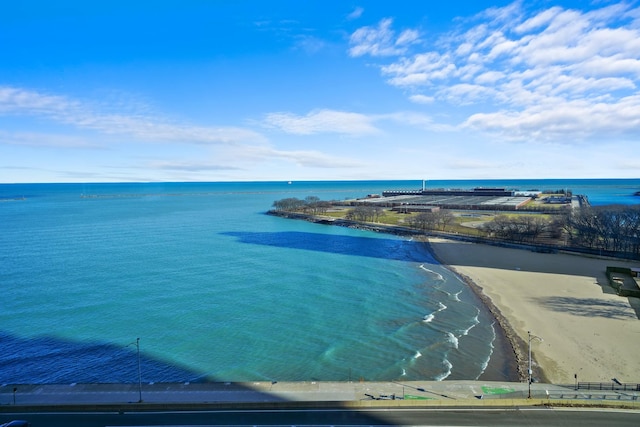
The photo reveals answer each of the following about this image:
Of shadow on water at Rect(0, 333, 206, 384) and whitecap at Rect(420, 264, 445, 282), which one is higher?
whitecap at Rect(420, 264, 445, 282)

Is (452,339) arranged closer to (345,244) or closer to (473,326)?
(473,326)

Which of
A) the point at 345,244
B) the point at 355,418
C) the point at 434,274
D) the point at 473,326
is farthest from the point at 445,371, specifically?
the point at 345,244

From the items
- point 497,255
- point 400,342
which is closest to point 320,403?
point 400,342

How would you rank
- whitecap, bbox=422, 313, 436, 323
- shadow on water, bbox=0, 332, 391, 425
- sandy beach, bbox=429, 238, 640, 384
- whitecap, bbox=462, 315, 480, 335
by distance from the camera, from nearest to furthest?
1. shadow on water, bbox=0, 332, 391, 425
2. sandy beach, bbox=429, 238, 640, 384
3. whitecap, bbox=462, 315, 480, 335
4. whitecap, bbox=422, 313, 436, 323

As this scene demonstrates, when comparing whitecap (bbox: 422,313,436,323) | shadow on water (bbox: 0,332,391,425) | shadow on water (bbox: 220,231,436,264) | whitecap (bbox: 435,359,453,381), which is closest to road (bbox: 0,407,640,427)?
shadow on water (bbox: 0,332,391,425)

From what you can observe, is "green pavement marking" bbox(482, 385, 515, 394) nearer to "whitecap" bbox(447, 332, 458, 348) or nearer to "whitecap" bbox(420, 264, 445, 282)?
"whitecap" bbox(447, 332, 458, 348)

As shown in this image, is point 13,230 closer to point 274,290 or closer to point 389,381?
point 274,290
